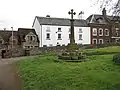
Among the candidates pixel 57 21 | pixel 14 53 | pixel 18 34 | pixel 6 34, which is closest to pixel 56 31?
pixel 57 21

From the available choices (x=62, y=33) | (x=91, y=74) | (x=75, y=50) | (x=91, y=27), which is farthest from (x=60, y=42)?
(x=91, y=74)

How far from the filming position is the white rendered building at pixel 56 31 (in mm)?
60141

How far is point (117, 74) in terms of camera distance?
15.4 metres

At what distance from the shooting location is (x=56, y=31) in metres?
62.0

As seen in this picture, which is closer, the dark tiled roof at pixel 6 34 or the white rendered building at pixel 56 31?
the dark tiled roof at pixel 6 34

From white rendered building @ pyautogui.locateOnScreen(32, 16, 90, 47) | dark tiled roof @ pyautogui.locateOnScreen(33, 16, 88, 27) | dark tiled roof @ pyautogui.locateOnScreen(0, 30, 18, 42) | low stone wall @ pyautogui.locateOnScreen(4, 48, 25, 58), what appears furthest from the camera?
dark tiled roof @ pyautogui.locateOnScreen(33, 16, 88, 27)

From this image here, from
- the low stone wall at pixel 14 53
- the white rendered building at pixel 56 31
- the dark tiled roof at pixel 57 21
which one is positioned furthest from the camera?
the dark tiled roof at pixel 57 21

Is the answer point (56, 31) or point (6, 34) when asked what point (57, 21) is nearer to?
point (56, 31)

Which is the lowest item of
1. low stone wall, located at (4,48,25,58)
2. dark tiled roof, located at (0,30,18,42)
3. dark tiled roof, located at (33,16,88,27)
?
low stone wall, located at (4,48,25,58)

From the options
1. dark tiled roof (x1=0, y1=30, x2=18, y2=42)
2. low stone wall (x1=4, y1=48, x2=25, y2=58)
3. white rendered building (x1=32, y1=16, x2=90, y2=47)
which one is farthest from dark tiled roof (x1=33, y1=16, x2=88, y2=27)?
low stone wall (x1=4, y1=48, x2=25, y2=58)

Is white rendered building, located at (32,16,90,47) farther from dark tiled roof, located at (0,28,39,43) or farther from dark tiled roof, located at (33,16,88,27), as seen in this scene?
dark tiled roof, located at (0,28,39,43)

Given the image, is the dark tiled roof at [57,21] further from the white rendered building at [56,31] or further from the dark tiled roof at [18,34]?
the dark tiled roof at [18,34]

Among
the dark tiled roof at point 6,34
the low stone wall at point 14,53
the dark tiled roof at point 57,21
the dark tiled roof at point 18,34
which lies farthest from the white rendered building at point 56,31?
the low stone wall at point 14,53

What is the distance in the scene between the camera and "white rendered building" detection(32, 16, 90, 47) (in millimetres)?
60141
